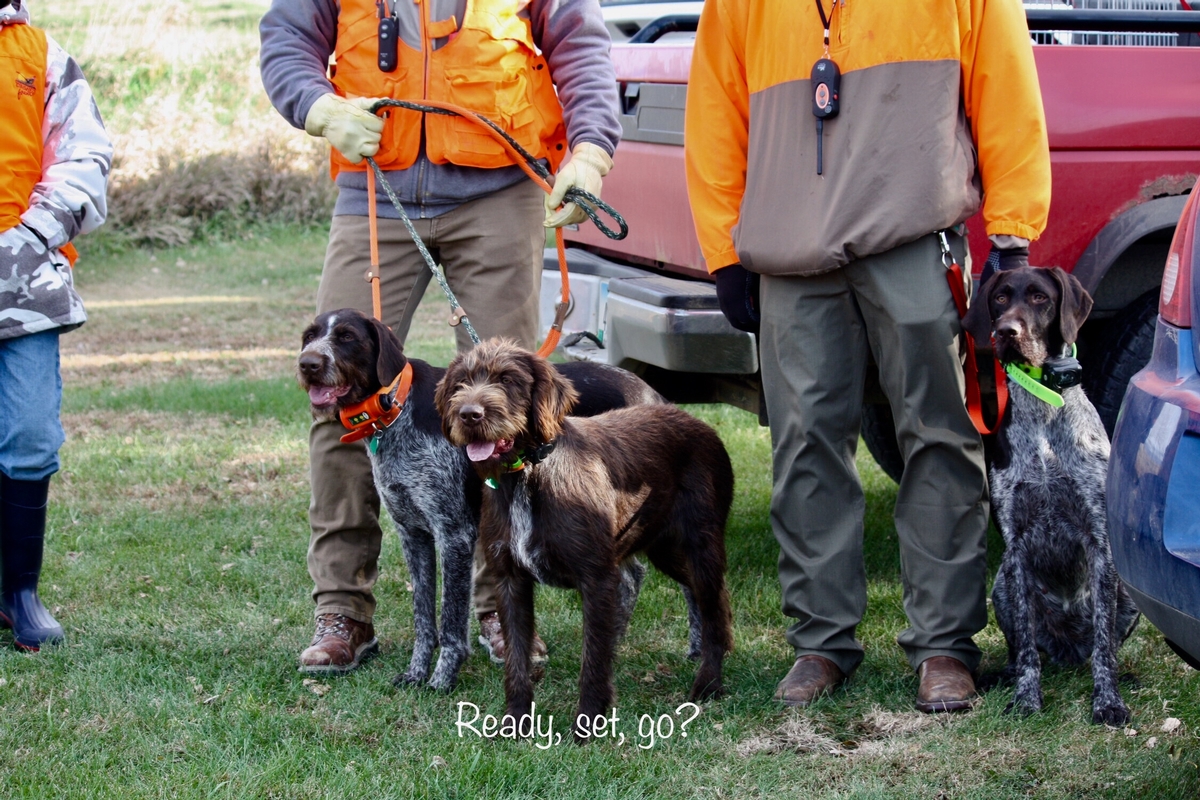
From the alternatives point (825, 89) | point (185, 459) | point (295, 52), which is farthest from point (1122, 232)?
point (185, 459)

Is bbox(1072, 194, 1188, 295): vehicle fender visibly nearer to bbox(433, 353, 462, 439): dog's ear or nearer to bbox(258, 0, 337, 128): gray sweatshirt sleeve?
bbox(433, 353, 462, 439): dog's ear

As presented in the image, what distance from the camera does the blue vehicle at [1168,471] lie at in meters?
2.60

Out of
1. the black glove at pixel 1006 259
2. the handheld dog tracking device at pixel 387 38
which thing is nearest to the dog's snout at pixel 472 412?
the handheld dog tracking device at pixel 387 38

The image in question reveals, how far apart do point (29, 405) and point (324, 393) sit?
1073mm

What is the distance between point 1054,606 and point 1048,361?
839 millimetres

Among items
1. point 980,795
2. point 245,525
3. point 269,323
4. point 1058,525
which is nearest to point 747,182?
point 1058,525

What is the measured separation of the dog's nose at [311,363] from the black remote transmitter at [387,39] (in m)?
0.97

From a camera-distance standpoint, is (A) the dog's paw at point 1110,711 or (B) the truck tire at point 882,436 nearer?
(A) the dog's paw at point 1110,711

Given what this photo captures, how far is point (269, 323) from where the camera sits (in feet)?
37.4

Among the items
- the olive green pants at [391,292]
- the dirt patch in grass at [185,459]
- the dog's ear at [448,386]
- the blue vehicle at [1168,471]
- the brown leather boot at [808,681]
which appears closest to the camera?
the blue vehicle at [1168,471]

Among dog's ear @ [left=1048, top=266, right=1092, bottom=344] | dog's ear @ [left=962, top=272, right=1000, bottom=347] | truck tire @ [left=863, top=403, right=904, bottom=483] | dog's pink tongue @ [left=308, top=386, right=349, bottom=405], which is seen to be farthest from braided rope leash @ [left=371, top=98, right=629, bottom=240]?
truck tire @ [left=863, top=403, right=904, bottom=483]

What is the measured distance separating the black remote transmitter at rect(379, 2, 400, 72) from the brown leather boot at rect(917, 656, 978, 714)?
251cm

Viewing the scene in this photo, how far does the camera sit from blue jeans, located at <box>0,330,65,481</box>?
13.9ft

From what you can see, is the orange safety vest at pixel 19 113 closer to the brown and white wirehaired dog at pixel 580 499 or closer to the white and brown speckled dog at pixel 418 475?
the white and brown speckled dog at pixel 418 475
